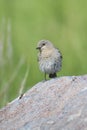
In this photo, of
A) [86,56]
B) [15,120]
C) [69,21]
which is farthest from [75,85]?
[69,21]

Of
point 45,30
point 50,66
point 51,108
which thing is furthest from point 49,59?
point 45,30

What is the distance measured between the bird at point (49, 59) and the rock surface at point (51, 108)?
3.41 ft

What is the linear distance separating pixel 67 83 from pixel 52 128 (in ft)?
2.04

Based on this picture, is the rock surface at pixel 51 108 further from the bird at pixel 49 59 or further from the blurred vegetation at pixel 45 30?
the blurred vegetation at pixel 45 30

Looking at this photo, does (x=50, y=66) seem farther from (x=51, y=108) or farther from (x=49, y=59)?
(x=51, y=108)

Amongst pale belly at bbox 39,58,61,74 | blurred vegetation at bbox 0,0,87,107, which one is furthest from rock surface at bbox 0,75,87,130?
blurred vegetation at bbox 0,0,87,107

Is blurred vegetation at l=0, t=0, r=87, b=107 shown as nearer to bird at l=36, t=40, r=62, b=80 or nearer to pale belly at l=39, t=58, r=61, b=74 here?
bird at l=36, t=40, r=62, b=80

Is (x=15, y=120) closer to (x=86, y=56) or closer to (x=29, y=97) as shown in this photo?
(x=29, y=97)

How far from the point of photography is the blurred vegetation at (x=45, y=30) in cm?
810

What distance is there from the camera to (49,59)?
6488 millimetres

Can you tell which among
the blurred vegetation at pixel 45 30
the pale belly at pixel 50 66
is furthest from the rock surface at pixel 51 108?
the blurred vegetation at pixel 45 30

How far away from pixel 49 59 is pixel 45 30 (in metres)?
2.03

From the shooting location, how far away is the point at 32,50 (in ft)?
28.2

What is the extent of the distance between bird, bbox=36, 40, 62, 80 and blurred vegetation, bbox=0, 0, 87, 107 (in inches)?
49.3
